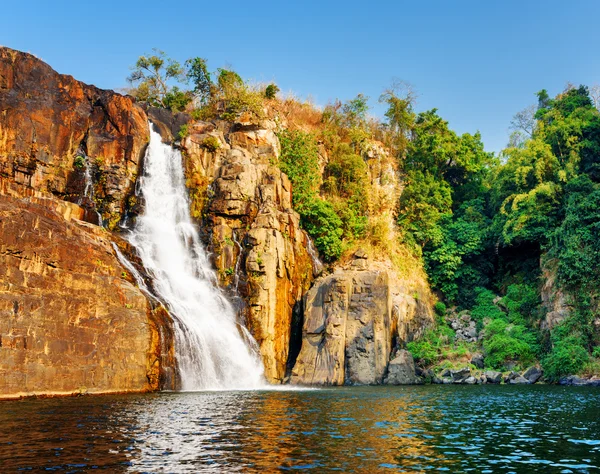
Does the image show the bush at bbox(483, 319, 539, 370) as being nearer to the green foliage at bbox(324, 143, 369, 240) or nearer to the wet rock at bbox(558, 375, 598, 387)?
the wet rock at bbox(558, 375, 598, 387)

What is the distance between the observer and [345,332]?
32.8 m

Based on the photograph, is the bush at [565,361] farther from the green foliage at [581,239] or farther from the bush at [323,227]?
the bush at [323,227]

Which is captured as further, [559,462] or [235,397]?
[235,397]

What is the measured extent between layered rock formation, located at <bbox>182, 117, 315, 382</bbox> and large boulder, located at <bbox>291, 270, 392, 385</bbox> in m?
1.62

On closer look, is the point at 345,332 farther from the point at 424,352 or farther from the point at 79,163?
the point at 79,163

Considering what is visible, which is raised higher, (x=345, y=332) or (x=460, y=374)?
(x=345, y=332)

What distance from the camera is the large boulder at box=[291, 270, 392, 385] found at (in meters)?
31.7

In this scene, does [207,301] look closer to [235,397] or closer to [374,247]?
[235,397]

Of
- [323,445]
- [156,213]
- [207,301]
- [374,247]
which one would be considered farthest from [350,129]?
[323,445]

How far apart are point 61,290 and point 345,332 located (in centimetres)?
1641

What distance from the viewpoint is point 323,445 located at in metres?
11.8

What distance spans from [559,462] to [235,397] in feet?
44.2

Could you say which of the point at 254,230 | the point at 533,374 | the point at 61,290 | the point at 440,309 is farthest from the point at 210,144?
the point at 533,374

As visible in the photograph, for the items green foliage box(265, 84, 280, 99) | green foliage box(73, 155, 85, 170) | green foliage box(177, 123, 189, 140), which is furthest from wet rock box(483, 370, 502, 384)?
green foliage box(265, 84, 280, 99)
